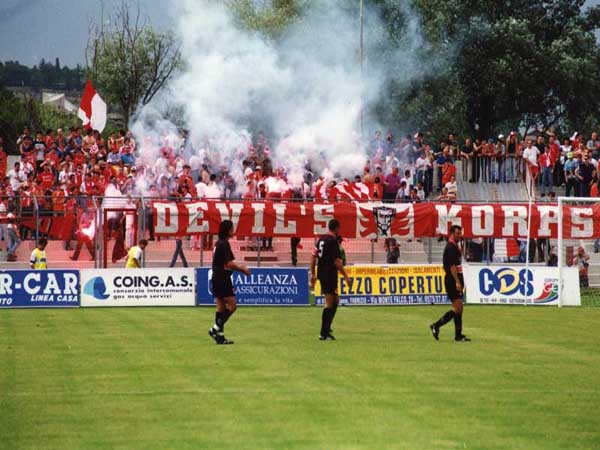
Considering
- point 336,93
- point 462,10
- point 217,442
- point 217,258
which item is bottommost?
point 217,442

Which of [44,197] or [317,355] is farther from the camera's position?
[44,197]

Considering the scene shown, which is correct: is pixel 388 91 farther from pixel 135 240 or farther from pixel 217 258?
pixel 217 258

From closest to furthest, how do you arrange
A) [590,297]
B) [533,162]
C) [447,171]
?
[590,297], [447,171], [533,162]

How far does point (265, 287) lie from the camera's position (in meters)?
29.2

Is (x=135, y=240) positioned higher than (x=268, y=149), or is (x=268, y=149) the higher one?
(x=268, y=149)

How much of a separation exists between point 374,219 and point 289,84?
13.1 metres

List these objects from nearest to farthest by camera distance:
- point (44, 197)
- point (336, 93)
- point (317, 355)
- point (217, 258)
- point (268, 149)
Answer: point (317, 355) → point (217, 258) → point (44, 197) → point (268, 149) → point (336, 93)

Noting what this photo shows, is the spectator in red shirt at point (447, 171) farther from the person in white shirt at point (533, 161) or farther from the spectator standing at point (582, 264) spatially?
the spectator standing at point (582, 264)

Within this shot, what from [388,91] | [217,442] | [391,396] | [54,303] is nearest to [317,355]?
[391,396]

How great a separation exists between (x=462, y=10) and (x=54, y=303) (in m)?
36.8

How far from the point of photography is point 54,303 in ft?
93.2

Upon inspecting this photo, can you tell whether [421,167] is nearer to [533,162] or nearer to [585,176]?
[533,162]

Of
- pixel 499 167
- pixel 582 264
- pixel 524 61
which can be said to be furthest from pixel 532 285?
pixel 524 61

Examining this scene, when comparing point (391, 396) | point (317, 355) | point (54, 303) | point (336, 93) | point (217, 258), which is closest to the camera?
point (391, 396)
